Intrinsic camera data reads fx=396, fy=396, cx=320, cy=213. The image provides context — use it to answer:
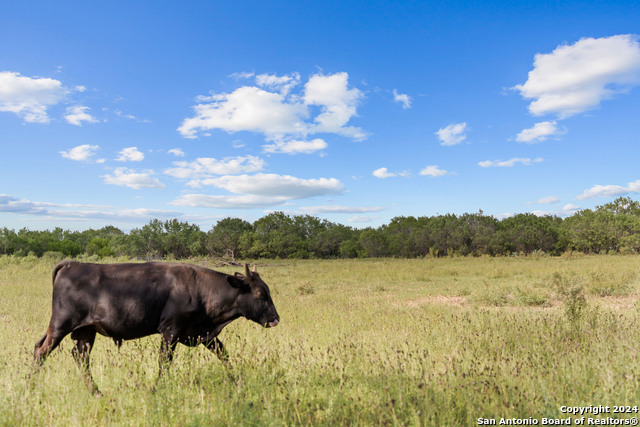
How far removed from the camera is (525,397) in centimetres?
421

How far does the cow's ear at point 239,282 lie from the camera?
5.57 meters

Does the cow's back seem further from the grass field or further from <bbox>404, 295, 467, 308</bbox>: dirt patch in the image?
<bbox>404, 295, 467, 308</bbox>: dirt patch

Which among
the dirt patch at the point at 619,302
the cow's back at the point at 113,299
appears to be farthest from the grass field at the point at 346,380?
the dirt patch at the point at 619,302

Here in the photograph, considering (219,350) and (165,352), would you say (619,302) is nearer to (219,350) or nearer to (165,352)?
(219,350)

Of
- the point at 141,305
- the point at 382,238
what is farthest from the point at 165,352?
the point at 382,238

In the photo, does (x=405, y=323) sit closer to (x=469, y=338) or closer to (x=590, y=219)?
(x=469, y=338)

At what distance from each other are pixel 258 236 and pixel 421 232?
26001 mm

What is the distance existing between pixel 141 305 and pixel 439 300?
1274cm

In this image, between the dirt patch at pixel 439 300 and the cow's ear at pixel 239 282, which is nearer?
the cow's ear at pixel 239 282

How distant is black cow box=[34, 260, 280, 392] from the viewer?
5.13 m

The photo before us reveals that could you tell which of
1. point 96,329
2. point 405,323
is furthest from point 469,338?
point 96,329

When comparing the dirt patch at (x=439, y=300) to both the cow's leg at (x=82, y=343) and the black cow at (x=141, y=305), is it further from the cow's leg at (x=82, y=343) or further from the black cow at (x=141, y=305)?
the cow's leg at (x=82, y=343)

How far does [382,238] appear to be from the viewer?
62875 millimetres

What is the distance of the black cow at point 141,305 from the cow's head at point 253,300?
1 centimetres
